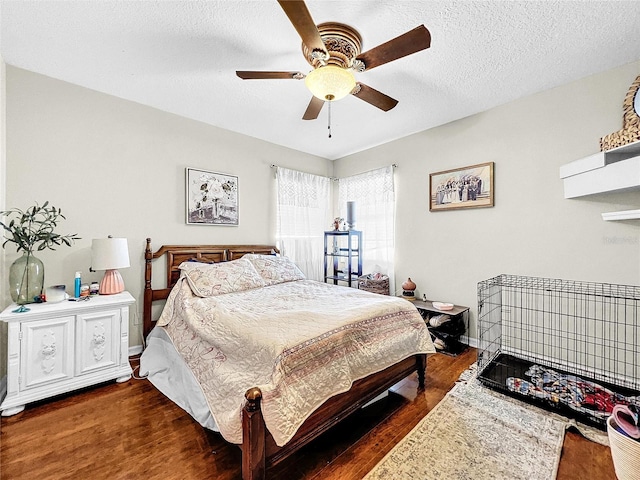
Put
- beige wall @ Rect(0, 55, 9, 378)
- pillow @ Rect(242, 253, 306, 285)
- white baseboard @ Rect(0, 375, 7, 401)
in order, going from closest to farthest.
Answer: white baseboard @ Rect(0, 375, 7, 401) → beige wall @ Rect(0, 55, 9, 378) → pillow @ Rect(242, 253, 306, 285)

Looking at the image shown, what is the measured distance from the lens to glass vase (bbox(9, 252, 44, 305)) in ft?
6.98

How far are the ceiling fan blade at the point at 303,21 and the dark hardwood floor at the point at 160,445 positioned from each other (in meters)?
2.36

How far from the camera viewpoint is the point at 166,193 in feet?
10.2

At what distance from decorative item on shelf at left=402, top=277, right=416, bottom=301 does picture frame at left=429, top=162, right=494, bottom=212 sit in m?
0.99

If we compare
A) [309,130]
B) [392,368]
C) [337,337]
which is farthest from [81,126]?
[392,368]

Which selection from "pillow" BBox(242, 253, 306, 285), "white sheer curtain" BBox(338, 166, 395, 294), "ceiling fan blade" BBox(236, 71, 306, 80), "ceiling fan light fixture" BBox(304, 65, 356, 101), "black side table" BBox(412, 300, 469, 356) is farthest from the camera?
"white sheer curtain" BBox(338, 166, 395, 294)

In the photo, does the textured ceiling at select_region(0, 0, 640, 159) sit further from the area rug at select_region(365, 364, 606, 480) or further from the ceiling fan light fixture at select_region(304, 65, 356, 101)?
the area rug at select_region(365, 364, 606, 480)

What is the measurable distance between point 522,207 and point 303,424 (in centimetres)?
289

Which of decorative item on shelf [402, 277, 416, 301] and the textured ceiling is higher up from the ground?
the textured ceiling

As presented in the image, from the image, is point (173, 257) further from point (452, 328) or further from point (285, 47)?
point (452, 328)

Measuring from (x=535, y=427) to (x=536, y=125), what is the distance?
266cm

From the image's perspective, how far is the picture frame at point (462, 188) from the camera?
3.04 meters

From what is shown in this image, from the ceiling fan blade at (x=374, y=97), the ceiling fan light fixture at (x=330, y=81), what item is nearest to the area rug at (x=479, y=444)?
the ceiling fan light fixture at (x=330, y=81)

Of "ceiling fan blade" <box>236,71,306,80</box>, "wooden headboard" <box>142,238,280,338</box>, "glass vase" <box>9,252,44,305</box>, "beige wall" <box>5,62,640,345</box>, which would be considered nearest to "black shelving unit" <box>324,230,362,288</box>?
"beige wall" <box>5,62,640,345</box>
